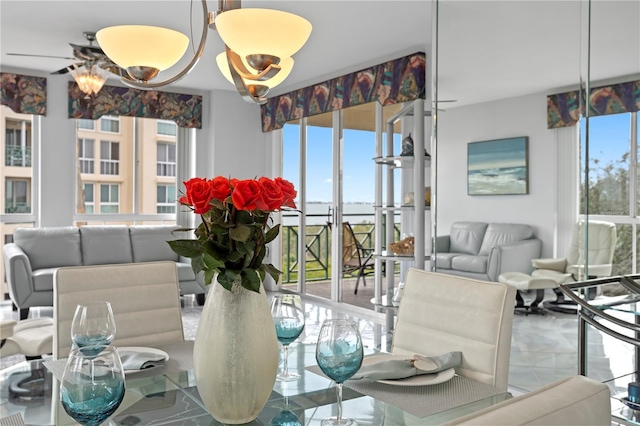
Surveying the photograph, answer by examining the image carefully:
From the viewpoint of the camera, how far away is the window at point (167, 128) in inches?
284

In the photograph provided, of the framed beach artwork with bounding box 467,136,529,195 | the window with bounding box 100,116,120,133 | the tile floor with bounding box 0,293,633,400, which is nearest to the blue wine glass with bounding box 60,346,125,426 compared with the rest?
the tile floor with bounding box 0,293,633,400

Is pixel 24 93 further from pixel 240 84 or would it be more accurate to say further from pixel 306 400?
pixel 306 400

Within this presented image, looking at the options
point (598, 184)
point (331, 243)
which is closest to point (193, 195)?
point (598, 184)

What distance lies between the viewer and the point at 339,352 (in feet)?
4.11

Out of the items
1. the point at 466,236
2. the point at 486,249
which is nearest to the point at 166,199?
the point at 466,236

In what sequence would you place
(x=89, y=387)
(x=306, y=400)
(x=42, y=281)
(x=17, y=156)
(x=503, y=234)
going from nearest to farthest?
1. (x=89, y=387)
2. (x=306, y=400)
3. (x=503, y=234)
4. (x=42, y=281)
5. (x=17, y=156)

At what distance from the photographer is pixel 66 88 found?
21.0ft

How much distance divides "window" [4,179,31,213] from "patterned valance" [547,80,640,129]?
555 centimetres

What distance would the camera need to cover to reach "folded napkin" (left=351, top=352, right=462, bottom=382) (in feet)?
4.76

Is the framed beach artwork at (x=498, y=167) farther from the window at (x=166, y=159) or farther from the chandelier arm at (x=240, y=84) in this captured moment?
the window at (x=166, y=159)

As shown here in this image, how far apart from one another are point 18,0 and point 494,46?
11.0 feet

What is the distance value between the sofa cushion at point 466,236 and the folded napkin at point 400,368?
7.10 ft

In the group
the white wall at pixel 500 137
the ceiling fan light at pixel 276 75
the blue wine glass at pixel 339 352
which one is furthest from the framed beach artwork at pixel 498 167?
the blue wine glass at pixel 339 352

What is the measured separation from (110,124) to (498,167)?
5003mm
